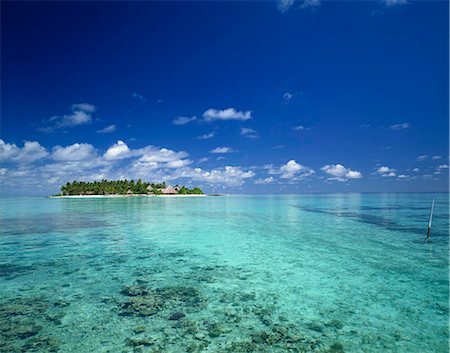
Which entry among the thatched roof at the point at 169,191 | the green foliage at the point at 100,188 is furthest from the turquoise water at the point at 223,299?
the thatched roof at the point at 169,191

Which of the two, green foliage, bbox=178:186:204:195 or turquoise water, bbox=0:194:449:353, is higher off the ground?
green foliage, bbox=178:186:204:195

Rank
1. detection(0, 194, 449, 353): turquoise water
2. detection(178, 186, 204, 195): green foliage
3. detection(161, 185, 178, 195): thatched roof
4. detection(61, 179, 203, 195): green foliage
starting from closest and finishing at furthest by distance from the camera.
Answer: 1. detection(0, 194, 449, 353): turquoise water
2. detection(61, 179, 203, 195): green foliage
3. detection(161, 185, 178, 195): thatched roof
4. detection(178, 186, 204, 195): green foliage

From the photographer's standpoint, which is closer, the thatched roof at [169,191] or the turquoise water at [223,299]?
the turquoise water at [223,299]

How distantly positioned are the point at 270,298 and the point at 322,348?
280 centimetres

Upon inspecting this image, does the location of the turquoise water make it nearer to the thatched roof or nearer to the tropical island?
the tropical island

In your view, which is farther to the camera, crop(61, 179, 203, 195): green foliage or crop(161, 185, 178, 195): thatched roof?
crop(161, 185, 178, 195): thatched roof

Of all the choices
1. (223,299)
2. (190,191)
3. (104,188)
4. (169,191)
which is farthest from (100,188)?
(223,299)

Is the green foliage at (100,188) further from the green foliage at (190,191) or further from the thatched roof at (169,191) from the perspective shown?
the green foliage at (190,191)

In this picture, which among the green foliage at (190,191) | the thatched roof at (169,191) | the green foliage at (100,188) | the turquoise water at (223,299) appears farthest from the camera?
the green foliage at (190,191)

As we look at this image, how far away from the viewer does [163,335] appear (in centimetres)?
611

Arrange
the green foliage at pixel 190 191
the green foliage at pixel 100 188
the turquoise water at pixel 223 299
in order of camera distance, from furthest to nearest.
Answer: the green foliage at pixel 190 191, the green foliage at pixel 100 188, the turquoise water at pixel 223 299

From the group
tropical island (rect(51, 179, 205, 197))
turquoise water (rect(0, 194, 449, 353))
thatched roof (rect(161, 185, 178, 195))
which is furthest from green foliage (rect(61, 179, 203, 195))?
turquoise water (rect(0, 194, 449, 353))

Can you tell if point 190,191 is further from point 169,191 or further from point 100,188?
point 100,188

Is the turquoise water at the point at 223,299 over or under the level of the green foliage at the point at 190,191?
under
